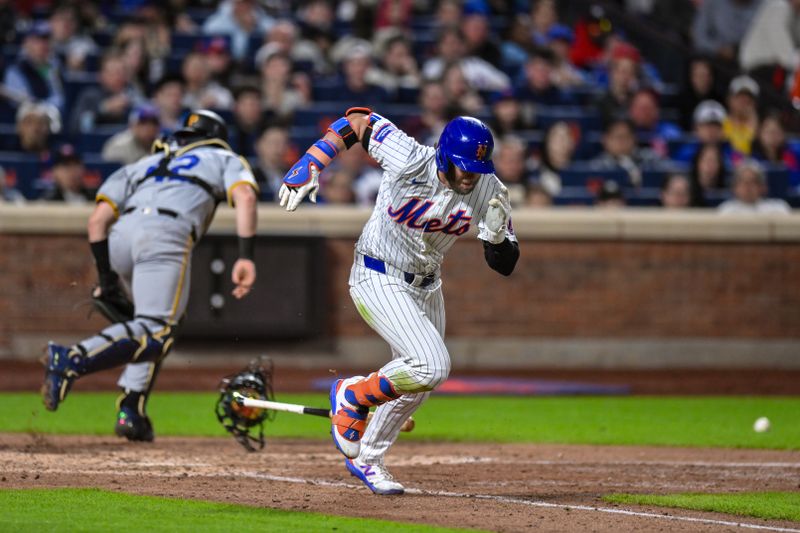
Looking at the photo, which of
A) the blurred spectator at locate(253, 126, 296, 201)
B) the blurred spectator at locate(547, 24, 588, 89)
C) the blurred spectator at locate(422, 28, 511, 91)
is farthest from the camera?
the blurred spectator at locate(547, 24, 588, 89)

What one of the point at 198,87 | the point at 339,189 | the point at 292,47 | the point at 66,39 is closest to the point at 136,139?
the point at 198,87

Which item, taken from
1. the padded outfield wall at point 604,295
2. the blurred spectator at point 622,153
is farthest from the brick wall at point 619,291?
the blurred spectator at point 622,153

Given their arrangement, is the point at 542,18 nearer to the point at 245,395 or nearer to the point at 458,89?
the point at 458,89

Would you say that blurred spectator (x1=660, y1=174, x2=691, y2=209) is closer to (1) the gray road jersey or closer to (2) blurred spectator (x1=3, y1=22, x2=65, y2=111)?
(2) blurred spectator (x1=3, y1=22, x2=65, y2=111)

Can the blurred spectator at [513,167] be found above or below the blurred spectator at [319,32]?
below

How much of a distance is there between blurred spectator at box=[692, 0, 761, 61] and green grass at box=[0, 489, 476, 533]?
12.7m

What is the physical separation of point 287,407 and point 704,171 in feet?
28.1

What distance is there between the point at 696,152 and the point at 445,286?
334 centimetres

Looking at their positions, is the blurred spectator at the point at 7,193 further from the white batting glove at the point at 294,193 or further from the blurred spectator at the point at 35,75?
the white batting glove at the point at 294,193

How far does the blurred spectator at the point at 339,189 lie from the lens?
13.9 metres

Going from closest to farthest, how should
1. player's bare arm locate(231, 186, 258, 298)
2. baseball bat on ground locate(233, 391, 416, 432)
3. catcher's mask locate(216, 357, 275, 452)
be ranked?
baseball bat on ground locate(233, 391, 416, 432)
catcher's mask locate(216, 357, 275, 452)
player's bare arm locate(231, 186, 258, 298)

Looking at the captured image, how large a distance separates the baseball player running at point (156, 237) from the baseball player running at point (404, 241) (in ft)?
5.04

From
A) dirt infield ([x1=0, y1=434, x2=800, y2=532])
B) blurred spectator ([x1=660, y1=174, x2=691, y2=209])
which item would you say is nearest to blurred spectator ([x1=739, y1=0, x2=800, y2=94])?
blurred spectator ([x1=660, y1=174, x2=691, y2=209])

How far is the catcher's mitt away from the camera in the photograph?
8938mm
